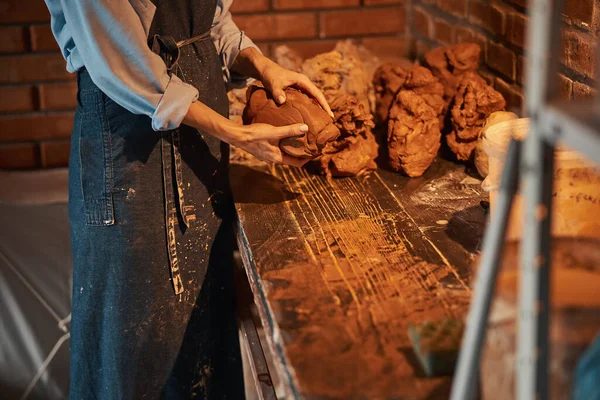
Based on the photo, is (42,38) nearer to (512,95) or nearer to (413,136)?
(413,136)

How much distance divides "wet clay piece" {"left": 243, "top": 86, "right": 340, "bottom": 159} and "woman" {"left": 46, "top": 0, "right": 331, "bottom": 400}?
29 mm

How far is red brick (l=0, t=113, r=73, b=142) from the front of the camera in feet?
8.63

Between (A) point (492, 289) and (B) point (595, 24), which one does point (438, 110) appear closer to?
(B) point (595, 24)

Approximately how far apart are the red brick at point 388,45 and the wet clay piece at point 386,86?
0.47 metres

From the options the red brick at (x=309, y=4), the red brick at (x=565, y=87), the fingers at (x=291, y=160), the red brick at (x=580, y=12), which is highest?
the red brick at (x=580, y=12)

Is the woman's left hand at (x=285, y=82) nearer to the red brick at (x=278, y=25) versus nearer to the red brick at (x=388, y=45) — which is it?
the red brick at (x=278, y=25)

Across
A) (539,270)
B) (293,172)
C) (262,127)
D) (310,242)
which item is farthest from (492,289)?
(293,172)

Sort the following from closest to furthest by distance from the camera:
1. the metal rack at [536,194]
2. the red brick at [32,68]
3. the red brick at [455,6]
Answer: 1. the metal rack at [536,194]
2. the red brick at [455,6]
3. the red brick at [32,68]

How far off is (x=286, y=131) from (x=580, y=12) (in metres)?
0.73

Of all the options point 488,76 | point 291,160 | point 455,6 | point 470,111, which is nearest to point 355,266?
point 291,160

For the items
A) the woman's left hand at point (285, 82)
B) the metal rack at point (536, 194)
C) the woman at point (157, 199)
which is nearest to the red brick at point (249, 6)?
the woman at point (157, 199)

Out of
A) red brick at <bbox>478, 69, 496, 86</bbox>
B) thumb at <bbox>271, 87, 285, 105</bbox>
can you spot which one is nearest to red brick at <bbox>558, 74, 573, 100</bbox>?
red brick at <bbox>478, 69, 496, 86</bbox>

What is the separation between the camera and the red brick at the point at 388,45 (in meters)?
2.78

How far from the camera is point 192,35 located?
1814 mm
